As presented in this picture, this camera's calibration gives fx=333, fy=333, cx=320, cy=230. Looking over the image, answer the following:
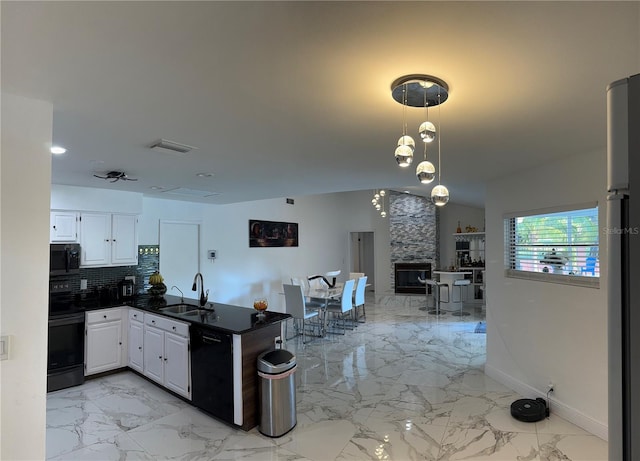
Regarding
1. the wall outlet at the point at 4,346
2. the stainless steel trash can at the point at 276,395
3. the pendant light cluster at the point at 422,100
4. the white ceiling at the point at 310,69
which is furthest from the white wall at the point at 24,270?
the pendant light cluster at the point at 422,100

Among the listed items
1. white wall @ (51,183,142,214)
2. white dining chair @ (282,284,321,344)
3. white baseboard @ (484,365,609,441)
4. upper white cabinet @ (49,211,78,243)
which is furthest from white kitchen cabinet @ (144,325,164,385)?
white baseboard @ (484,365,609,441)

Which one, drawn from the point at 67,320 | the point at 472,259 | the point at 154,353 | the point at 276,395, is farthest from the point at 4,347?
the point at 472,259

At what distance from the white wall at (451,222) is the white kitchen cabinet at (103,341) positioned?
862 cm

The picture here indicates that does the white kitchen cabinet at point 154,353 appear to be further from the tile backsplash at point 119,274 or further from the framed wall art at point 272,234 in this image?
the framed wall art at point 272,234

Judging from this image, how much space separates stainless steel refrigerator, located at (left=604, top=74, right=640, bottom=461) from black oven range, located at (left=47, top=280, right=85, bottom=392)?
4796 millimetres

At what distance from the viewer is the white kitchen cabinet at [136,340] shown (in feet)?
13.2

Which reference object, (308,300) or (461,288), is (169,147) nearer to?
(308,300)

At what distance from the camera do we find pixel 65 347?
151 inches

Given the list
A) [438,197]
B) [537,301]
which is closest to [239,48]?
[438,197]

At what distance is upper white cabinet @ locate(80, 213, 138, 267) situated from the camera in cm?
434

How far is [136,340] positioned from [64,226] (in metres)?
1.69

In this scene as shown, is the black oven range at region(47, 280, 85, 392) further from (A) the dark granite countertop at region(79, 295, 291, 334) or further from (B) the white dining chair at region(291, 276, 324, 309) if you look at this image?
(B) the white dining chair at region(291, 276, 324, 309)

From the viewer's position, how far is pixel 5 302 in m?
1.62

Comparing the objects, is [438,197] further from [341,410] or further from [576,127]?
[341,410]
